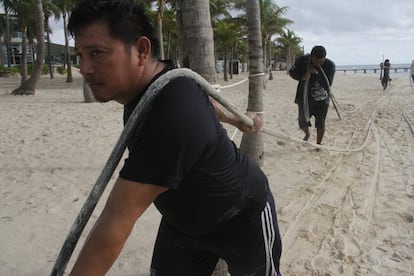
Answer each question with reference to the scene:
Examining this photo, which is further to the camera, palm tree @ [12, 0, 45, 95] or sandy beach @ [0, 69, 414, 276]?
palm tree @ [12, 0, 45, 95]

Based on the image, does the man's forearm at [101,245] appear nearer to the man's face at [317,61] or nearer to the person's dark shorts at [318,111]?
the man's face at [317,61]

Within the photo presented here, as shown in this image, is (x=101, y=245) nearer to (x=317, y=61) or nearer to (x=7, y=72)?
(x=317, y=61)

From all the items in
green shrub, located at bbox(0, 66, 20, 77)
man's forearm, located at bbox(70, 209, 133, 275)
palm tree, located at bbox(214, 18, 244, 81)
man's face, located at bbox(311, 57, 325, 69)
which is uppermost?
palm tree, located at bbox(214, 18, 244, 81)

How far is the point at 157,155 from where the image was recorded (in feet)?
3.55

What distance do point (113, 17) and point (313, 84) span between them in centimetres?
541

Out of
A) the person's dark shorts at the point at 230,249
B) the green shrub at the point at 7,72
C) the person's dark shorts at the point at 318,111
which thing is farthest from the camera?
the green shrub at the point at 7,72

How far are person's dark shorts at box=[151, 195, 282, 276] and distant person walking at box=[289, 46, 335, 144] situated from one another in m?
4.67

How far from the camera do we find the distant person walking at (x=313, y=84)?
6043 millimetres

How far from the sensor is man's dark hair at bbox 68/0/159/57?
45.2 inches

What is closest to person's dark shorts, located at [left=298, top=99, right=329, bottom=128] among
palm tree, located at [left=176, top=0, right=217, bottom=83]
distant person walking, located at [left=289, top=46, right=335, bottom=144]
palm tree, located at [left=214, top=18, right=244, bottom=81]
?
distant person walking, located at [left=289, top=46, right=335, bottom=144]

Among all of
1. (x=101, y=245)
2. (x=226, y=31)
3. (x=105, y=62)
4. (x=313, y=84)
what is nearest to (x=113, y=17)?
(x=105, y=62)

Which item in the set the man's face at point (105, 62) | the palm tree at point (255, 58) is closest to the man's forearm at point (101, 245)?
the man's face at point (105, 62)

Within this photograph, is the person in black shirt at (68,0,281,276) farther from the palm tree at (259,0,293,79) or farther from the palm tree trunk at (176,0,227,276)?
the palm tree at (259,0,293,79)

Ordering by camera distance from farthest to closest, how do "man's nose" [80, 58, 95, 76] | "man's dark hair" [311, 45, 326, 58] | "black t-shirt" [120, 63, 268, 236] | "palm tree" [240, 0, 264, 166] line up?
1. "man's dark hair" [311, 45, 326, 58]
2. "palm tree" [240, 0, 264, 166]
3. "man's nose" [80, 58, 95, 76]
4. "black t-shirt" [120, 63, 268, 236]
